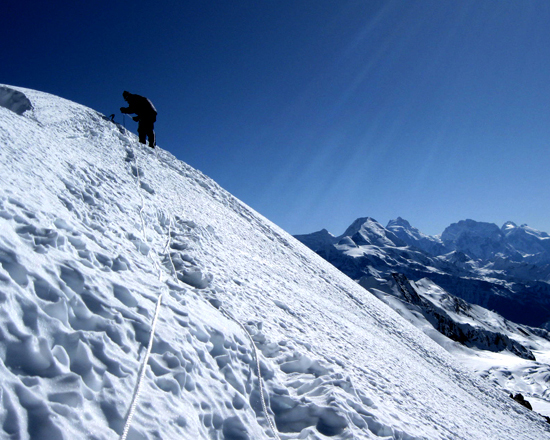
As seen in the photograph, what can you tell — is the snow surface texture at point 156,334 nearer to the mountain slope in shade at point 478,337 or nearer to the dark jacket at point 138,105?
the dark jacket at point 138,105

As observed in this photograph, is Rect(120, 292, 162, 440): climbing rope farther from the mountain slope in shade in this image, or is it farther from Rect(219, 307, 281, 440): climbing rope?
the mountain slope in shade

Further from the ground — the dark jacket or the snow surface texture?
the dark jacket

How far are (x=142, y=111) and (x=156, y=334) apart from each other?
1904cm

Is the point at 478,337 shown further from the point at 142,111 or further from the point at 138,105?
the point at 138,105

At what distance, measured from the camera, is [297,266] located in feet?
60.3

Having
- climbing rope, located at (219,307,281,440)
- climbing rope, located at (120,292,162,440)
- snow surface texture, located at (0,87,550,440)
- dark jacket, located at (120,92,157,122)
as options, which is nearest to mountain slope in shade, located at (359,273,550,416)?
snow surface texture, located at (0,87,550,440)

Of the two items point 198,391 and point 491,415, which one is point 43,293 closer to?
point 198,391

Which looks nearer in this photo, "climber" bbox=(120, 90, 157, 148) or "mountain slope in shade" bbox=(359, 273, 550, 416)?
"climber" bbox=(120, 90, 157, 148)

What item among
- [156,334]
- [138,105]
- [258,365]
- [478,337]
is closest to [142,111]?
[138,105]

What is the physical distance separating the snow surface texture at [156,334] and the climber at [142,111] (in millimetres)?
7074

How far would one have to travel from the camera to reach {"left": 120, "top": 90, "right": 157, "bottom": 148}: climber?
20312 millimetres

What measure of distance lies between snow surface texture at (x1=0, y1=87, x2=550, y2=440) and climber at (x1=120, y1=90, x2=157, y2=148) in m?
7.07

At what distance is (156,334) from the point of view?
5102 millimetres

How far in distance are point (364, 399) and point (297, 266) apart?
11.5 metres
